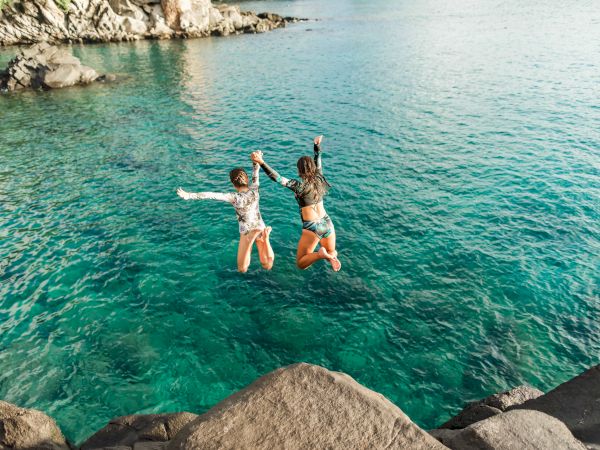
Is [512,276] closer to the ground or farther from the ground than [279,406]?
closer to the ground

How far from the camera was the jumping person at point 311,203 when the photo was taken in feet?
36.9

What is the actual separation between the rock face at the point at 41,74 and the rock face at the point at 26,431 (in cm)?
4256

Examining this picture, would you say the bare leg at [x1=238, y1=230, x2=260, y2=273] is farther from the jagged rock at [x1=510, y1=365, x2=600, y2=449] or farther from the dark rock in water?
the jagged rock at [x1=510, y1=365, x2=600, y2=449]

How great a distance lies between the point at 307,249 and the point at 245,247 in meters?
2.12

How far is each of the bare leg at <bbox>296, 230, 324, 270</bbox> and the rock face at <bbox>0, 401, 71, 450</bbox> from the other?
762cm

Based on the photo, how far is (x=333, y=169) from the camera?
78.7 ft

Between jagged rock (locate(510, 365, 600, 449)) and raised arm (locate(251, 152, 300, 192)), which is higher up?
raised arm (locate(251, 152, 300, 192))

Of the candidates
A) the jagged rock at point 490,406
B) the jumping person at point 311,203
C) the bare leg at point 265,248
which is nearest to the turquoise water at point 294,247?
the jagged rock at point 490,406

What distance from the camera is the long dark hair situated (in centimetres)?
1124

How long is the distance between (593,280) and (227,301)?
1318 cm

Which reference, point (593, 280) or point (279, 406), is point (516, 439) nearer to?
point (279, 406)

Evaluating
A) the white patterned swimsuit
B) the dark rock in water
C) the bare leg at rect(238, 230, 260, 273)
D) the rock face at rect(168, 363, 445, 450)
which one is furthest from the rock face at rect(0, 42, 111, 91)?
the dark rock in water

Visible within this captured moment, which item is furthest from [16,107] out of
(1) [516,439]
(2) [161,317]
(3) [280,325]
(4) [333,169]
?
(1) [516,439]

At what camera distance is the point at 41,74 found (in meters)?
41.9
